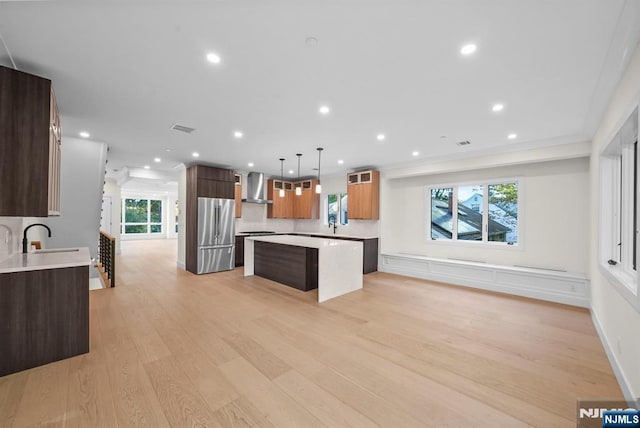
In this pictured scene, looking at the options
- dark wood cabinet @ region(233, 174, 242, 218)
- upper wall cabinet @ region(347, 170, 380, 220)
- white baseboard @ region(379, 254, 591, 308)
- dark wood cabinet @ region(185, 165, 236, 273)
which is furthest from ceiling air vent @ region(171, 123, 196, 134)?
white baseboard @ region(379, 254, 591, 308)

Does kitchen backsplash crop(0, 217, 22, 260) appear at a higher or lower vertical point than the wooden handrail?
higher

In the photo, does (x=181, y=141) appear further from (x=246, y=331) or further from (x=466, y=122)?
(x=466, y=122)

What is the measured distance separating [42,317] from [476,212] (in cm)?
700

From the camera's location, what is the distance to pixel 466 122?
360cm

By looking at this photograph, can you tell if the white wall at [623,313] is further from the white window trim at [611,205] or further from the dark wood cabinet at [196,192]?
the dark wood cabinet at [196,192]

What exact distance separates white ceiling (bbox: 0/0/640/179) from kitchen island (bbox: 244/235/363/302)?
6.96 ft

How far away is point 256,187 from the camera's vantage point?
762 cm

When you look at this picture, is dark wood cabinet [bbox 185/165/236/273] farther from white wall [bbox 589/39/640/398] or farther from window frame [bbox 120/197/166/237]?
window frame [bbox 120/197/166/237]

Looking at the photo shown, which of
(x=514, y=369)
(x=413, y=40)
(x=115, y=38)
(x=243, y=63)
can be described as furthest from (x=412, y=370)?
(x=115, y=38)

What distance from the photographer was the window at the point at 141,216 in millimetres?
13523

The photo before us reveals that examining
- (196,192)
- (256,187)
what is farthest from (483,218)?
(196,192)

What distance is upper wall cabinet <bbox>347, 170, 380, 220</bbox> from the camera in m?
6.56

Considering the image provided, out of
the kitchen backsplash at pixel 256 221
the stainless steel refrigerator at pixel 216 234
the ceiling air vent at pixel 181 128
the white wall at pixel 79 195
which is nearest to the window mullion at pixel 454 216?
the kitchen backsplash at pixel 256 221

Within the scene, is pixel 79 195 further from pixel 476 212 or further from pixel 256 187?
pixel 476 212
